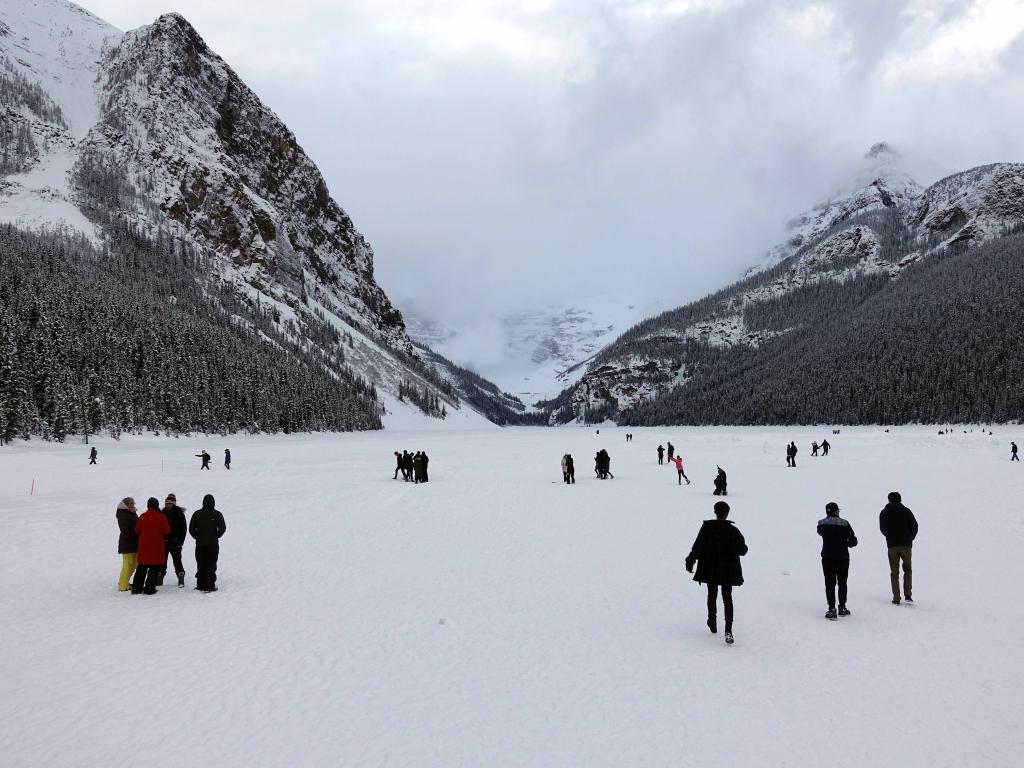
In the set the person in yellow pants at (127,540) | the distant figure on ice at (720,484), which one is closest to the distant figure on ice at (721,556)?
the person in yellow pants at (127,540)

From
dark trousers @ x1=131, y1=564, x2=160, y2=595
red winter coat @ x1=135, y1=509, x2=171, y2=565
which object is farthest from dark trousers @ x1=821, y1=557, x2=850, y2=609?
dark trousers @ x1=131, y1=564, x2=160, y2=595

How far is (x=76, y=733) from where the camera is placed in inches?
A: 246

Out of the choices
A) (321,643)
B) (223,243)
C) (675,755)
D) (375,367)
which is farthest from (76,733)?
(223,243)

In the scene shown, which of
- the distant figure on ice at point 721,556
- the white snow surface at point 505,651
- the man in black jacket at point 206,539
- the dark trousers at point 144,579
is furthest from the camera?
the man in black jacket at point 206,539

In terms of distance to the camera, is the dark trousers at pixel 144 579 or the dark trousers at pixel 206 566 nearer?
the dark trousers at pixel 144 579

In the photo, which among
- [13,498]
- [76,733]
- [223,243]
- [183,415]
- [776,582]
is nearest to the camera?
[76,733]

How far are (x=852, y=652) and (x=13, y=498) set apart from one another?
102ft

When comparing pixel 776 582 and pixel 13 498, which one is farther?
pixel 13 498

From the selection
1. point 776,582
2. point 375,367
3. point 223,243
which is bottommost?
point 776,582

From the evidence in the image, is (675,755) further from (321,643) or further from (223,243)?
(223,243)

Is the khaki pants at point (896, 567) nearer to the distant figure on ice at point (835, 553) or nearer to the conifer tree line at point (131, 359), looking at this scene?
the distant figure on ice at point (835, 553)

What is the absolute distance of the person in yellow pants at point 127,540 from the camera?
39.1ft

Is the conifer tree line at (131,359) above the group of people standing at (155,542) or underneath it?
above

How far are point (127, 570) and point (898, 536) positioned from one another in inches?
587
